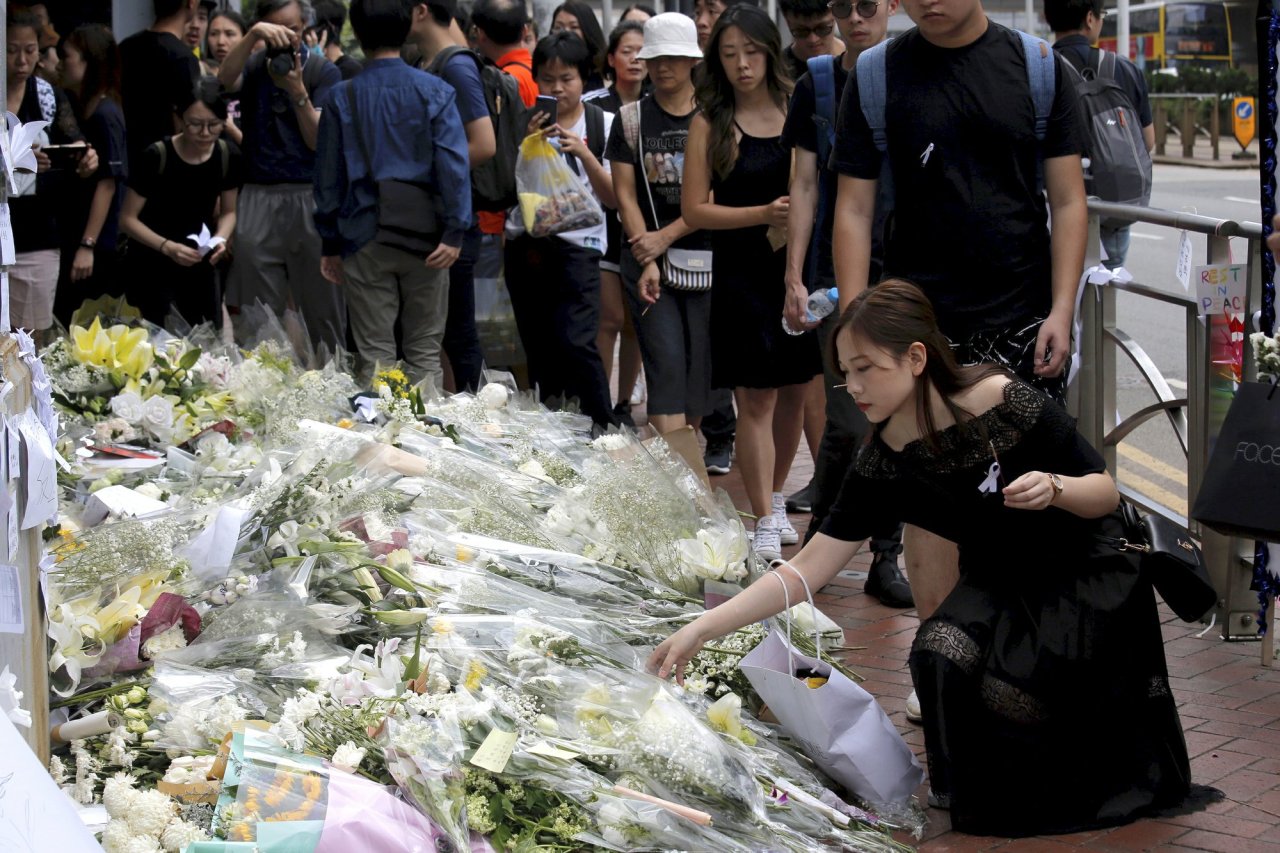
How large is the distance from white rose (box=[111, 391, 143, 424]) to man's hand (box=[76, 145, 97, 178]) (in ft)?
8.43

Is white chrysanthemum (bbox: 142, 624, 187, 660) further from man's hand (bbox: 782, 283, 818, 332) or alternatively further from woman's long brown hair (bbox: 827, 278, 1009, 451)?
man's hand (bbox: 782, 283, 818, 332)

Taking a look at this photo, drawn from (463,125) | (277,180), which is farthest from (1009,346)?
(277,180)

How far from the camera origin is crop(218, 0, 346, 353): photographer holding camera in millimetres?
7469

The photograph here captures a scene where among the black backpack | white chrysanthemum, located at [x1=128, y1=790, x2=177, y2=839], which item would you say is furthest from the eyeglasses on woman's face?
white chrysanthemum, located at [x1=128, y1=790, x2=177, y2=839]

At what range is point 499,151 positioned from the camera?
723 centimetres

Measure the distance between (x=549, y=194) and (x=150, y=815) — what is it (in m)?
4.56

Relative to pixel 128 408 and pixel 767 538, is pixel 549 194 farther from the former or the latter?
pixel 128 408

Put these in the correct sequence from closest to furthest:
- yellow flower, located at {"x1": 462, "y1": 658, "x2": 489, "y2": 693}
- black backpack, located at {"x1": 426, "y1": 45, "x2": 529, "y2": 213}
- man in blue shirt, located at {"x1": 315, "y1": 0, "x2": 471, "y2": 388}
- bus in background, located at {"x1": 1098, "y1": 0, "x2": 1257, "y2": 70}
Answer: yellow flower, located at {"x1": 462, "y1": 658, "x2": 489, "y2": 693} < man in blue shirt, located at {"x1": 315, "y1": 0, "x2": 471, "y2": 388} < black backpack, located at {"x1": 426, "y1": 45, "x2": 529, "y2": 213} < bus in background, located at {"x1": 1098, "y1": 0, "x2": 1257, "y2": 70}

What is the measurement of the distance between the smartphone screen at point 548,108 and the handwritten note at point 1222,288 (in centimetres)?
329

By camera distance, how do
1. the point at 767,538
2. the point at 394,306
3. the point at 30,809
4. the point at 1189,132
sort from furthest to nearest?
1. the point at 1189,132
2. the point at 394,306
3. the point at 767,538
4. the point at 30,809

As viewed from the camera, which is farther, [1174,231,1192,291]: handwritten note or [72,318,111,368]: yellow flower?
[72,318,111,368]: yellow flower

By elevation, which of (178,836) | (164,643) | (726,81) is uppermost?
(726,81)

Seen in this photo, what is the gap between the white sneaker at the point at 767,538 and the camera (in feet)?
18.3

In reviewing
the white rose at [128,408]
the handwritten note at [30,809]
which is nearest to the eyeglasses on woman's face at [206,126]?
the white rose at [128,408]
